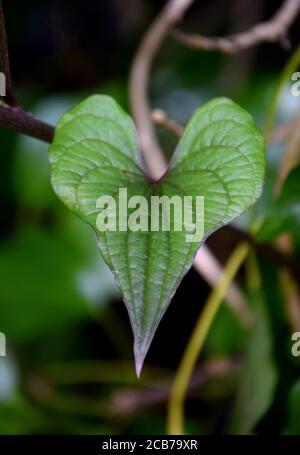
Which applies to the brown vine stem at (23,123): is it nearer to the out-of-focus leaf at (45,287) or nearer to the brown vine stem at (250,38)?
the brown vine stem at (250,38)

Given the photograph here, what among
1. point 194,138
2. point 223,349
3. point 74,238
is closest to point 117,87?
point 74,238

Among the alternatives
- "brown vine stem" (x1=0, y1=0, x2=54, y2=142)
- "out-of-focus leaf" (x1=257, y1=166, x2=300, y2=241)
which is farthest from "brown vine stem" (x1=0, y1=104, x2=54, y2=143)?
"out-of-focus leaf" (x1=257, y1=166, x2=300, y2=241)

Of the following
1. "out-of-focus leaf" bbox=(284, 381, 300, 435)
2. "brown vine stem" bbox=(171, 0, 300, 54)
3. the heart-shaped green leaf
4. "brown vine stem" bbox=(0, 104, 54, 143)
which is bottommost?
"out-of-focus leaf" bbox=(284, 381, 300, 435)

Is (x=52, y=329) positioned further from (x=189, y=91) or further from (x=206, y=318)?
(x=189, y=91)

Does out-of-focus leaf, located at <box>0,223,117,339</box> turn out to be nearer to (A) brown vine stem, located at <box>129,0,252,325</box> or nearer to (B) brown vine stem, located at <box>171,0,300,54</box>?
(A) brown vine stem, located at <box>129,0,252,325</box>

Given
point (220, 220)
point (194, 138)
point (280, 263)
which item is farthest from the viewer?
point (280, 263)

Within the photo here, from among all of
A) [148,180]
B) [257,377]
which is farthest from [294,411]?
[148,180]
